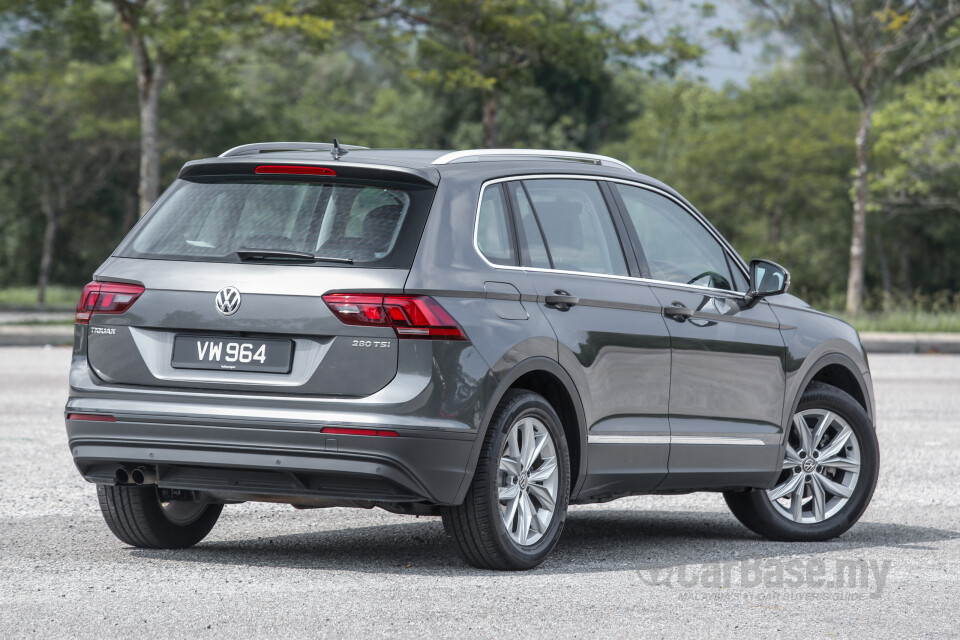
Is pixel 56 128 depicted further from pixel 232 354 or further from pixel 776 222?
pixel 232 354

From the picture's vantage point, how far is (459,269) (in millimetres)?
5738

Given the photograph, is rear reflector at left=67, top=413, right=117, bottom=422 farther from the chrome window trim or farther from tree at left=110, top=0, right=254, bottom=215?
tree at left=110, top=0, right=254, bottom=215

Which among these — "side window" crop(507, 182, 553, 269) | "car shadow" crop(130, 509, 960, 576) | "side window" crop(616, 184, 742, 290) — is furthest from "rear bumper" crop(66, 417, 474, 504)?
"side window" crop(616, 184, 742, 290)

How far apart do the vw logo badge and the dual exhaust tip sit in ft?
2.42

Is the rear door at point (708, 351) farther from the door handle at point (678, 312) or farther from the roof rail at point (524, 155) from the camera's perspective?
the roof rail at point (524, 155)

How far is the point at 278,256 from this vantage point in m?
5.80

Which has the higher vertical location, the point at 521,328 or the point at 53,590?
the point at 521,328

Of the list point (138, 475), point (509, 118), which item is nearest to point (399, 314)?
point (138, 475)

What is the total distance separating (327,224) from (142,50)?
21229 millimetres

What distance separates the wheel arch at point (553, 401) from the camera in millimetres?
5668

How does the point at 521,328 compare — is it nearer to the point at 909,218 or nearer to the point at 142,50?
the point at 142,50

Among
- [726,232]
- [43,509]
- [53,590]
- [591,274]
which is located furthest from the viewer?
[726,232]

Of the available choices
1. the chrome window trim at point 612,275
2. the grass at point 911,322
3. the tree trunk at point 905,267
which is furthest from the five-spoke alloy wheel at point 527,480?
the tree trunk at point 905,267

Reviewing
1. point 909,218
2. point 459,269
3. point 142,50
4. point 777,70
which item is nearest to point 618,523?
point 459,269
